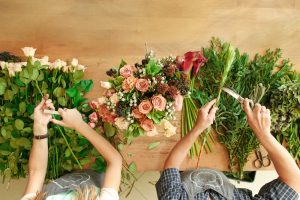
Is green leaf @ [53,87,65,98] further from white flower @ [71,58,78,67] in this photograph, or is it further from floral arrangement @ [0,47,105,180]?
white flower @ [71,58,78,67]

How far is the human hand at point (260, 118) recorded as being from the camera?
53.4 inches

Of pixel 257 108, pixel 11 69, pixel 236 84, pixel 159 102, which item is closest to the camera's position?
pixel 159 102

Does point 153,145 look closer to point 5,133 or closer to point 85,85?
point 85,85

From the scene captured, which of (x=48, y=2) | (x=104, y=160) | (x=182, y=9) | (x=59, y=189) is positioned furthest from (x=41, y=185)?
(x=182, y=9)

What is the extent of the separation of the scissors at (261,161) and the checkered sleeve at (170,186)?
0.48 m

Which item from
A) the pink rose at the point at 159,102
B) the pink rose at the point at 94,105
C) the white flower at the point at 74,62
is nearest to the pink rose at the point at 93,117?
the pink rose at the point at 94,105

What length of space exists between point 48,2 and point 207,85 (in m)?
0.87

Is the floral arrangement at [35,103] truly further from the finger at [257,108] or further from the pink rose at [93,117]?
the finger at [257,108]

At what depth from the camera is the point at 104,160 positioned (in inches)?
60.9

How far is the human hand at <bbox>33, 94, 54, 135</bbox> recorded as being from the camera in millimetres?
1399

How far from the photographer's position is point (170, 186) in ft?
4.54

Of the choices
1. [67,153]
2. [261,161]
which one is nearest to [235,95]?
[261,161]

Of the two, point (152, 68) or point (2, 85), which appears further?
point (2, 85)

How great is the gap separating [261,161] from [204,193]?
436mm
